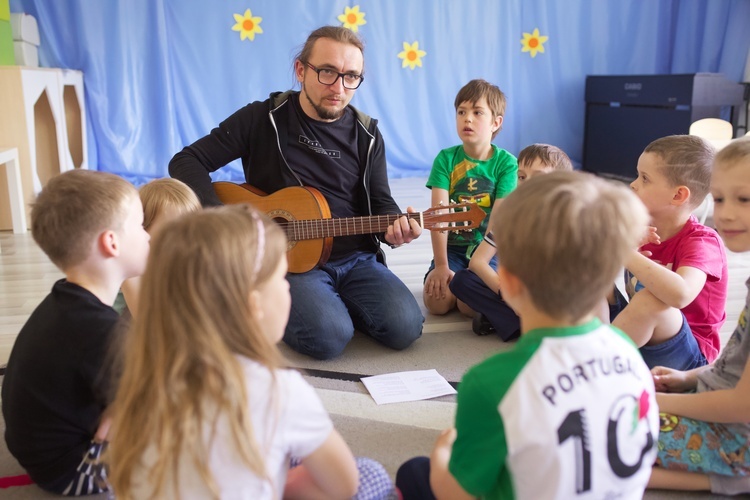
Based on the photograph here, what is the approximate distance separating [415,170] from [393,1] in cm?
124

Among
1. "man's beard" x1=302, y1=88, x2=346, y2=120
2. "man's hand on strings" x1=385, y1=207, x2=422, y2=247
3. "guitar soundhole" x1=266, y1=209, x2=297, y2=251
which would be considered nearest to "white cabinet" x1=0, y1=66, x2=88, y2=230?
"guitar soundhole" x1=266, y1=209, x2=297, y2=251

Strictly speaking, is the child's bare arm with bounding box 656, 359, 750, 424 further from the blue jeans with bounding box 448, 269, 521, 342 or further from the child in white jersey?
the blue jeans with bounding box 448, 269, 521, 342

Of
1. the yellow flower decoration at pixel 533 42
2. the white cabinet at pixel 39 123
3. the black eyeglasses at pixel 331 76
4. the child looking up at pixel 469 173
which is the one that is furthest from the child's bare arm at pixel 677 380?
the yellow flower decoration at pixel 533 42

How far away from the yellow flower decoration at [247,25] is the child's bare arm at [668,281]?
384 cm

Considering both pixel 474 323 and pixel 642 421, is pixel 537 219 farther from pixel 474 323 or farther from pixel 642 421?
pixel 474 323

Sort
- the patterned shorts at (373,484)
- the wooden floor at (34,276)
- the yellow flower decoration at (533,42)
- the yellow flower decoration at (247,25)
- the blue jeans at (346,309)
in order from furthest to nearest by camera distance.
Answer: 1. the yellow flower decoration at (533,42)
2. the yellow flower decoration at (247,25)
3. the wooden floor at (34,276)
4. the blue jeans at (346,309)
5. the patterned shorts at (373,484)

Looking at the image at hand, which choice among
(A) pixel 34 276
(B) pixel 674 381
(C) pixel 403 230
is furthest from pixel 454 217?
(A) pixel 34 276

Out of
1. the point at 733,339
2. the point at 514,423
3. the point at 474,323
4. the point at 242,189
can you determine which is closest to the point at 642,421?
the point at 514,423

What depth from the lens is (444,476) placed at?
38.7 inches

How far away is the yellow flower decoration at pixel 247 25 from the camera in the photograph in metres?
4.73

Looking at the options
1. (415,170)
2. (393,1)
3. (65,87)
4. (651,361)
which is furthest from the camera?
(415,170)

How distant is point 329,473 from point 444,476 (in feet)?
0.57

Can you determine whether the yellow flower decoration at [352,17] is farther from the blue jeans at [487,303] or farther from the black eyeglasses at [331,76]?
the blue jeans at [487,303]

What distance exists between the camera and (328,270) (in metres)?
2.18
